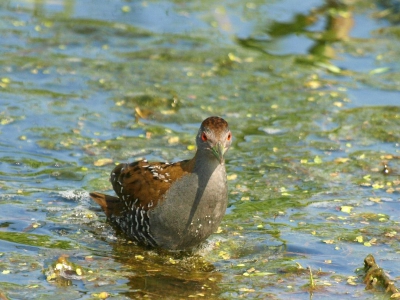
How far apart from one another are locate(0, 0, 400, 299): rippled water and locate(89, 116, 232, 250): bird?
217 mm

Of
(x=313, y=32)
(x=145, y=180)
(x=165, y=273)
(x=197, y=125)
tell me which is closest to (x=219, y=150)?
(x=145, y=180)

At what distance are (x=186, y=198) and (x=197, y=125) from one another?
3385 millimetres

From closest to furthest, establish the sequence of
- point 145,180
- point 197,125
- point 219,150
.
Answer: point 219,150, point 145,180, point 197,125

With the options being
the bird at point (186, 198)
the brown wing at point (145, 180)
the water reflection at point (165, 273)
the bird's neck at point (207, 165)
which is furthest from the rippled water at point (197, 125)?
the bird's neck at point (207, 165)

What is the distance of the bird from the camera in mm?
6707

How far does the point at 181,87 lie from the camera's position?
439 inches

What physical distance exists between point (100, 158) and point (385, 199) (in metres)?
3.05

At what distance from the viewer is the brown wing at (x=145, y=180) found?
6957mm

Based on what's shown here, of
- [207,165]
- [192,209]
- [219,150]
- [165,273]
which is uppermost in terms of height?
[219,150]

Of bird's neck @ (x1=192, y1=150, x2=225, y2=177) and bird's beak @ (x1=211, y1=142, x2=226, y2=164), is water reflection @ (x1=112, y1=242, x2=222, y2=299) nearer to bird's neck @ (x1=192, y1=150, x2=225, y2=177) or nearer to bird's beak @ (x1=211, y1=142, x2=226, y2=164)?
bird's neck @ (x1=192, y1=150, x2=225, y2=177)

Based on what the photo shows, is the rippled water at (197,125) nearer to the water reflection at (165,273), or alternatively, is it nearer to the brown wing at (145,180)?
the water reflection at (165,273)

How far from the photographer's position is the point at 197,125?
33.1ft

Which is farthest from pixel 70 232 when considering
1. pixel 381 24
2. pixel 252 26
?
pixel 381 24

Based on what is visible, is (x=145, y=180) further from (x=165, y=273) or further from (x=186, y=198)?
(x=165, y=273)
